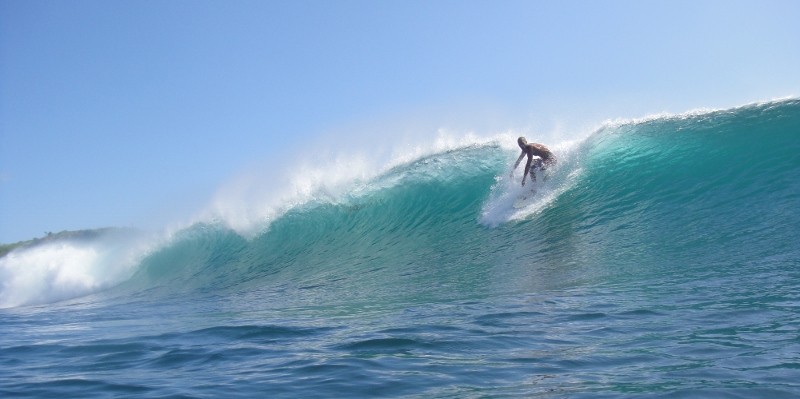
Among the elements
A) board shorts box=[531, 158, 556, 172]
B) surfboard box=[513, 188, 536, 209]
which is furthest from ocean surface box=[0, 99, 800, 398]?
board shorts box=[531, 158, 556, 172]

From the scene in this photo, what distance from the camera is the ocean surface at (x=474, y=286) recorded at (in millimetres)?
4070

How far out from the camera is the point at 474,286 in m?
7.93

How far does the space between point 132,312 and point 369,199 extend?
6.75 meters

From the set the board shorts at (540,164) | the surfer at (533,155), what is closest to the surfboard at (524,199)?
the surfer at (533,155)

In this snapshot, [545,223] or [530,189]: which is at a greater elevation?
[530,189]

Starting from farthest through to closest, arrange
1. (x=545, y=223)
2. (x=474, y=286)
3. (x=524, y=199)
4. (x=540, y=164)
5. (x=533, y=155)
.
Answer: (x=533, y=155) < (x=540, y=164) < (x=524, y=199) < (x=545, y=223) < (x=474, y=286)

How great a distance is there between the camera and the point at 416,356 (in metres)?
4.58

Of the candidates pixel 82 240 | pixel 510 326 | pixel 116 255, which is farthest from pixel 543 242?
pixel 82 240

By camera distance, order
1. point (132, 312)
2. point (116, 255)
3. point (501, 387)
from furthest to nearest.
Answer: point (116, 255) < point (132, 312) < point (501, 387)

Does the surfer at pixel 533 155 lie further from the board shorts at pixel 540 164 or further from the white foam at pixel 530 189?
the white foam at pixel 530 189

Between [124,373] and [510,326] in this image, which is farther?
[510,326]

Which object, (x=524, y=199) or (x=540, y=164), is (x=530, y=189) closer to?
(x=524, y=199)

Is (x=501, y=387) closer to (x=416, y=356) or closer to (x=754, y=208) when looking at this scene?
(x=416, y=356)

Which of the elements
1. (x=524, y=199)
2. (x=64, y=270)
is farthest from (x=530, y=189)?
(x=64, y=270)
